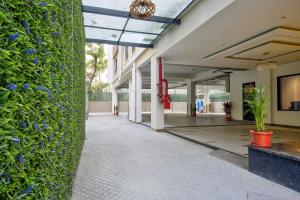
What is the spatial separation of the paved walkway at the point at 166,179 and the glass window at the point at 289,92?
644 cm

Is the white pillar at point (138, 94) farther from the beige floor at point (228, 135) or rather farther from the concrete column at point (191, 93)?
the concrete column at point (191, 93)

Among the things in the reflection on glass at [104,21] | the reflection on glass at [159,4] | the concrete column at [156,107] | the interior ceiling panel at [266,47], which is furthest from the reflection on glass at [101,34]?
the interior ceiling panel at [266,47]

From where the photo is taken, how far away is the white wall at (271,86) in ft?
29.2

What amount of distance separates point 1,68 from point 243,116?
12857 mm

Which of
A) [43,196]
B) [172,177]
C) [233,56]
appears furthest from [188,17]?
[43,196]

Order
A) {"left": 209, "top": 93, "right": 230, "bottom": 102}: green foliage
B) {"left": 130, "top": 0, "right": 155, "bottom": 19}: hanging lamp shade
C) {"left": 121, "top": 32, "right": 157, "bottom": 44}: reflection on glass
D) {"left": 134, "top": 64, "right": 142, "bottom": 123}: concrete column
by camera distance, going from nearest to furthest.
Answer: {"left": 130, "top": 0, "right": 155, "bottom": 19}: hanging lamp shade, {"left": 121, "top": 32, "right": 157, "bottom": 44}: reflection on glass, {"left": 134, "top": 64, "right": 142, "bottom": 123}: concrete column, {"left": 209, "top": 93, "right": 230, "bottom": 102}: green foliage

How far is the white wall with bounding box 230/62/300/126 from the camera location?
8.90 metres

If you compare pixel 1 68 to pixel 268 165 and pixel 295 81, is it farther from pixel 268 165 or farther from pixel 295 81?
pixel 295 81

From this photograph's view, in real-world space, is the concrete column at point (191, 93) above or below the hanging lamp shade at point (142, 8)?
below

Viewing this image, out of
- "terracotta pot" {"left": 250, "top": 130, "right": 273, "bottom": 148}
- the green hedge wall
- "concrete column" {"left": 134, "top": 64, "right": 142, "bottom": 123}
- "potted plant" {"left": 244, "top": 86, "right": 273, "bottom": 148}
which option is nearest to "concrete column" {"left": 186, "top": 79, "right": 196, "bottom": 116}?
"concrete column" {"left": 134, "top": 64, "right": 142, "bottom": 123}

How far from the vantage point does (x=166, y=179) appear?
10.4 ft

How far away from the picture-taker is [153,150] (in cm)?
509

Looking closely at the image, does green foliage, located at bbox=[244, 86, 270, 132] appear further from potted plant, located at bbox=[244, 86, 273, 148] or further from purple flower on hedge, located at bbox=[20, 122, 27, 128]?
purple flower on hedge, located at bbox=[20, 122, 27, 128]

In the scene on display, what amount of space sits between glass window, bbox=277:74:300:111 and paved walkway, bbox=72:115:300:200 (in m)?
6.44
